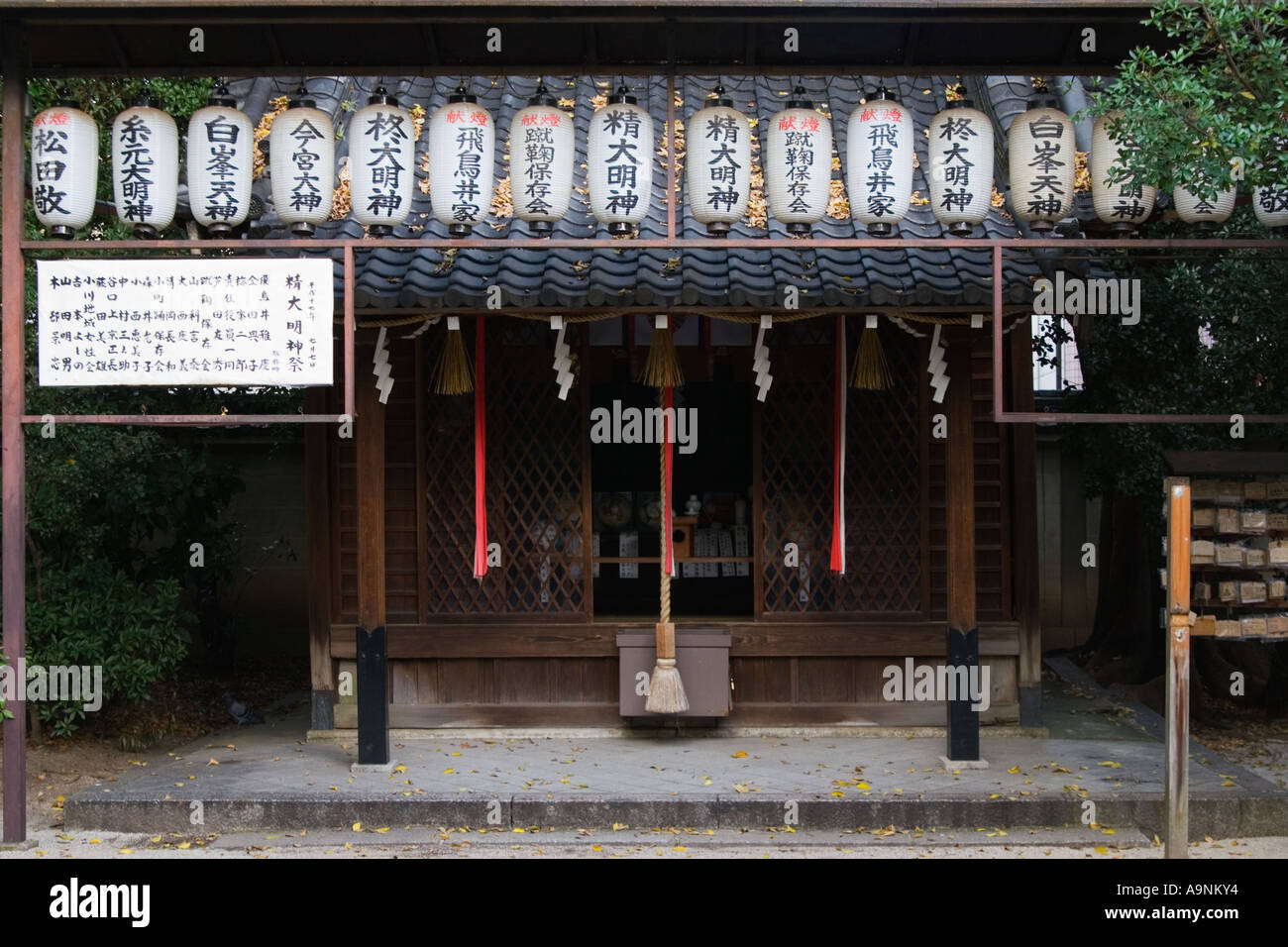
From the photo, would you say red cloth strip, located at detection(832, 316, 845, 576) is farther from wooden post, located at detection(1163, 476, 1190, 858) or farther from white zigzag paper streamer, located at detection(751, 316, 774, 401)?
wooden post, located at detection(1163, 476, 1190, 858)

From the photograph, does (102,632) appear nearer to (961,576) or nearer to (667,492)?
(667,492)

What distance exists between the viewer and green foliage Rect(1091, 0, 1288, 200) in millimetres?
7504

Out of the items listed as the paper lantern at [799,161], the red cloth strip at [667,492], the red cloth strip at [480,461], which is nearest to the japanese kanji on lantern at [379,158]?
the red cloth strip at [480,461]

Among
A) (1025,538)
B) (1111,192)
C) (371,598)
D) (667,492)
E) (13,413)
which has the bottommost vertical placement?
(371,598)

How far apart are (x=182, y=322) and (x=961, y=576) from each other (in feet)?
20.3

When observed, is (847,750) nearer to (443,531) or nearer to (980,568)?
(980,568)

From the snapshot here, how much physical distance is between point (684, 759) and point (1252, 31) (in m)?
6.76

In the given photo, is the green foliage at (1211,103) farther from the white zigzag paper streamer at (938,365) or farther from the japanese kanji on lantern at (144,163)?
the japanese kanji on lantern at (144,163)

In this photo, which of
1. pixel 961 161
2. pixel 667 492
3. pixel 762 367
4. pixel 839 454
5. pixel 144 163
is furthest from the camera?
pixel 839 454

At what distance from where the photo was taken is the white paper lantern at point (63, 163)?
8828mm

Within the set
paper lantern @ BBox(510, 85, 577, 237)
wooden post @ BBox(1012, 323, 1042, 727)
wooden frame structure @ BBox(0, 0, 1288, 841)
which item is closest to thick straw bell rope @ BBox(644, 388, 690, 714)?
wooden frame structure @ BBox(0, 0, 1288, 841)

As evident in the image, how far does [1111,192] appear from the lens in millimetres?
8953

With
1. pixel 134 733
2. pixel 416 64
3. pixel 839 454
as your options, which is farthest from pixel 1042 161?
pixel 134 733

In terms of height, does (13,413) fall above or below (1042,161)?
below
